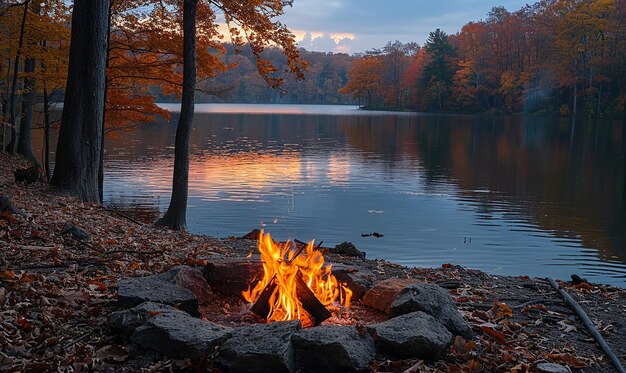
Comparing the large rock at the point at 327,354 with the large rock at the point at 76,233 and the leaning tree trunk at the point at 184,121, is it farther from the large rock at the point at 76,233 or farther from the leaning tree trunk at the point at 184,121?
the leaning tree trunk at the point at 184,121

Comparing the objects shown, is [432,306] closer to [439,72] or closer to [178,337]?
[178,337]

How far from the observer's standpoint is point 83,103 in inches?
449

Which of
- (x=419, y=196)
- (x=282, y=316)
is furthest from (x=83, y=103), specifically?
(x=419, y=196)

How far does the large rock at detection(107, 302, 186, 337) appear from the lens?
470 cm

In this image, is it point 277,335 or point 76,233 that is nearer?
point 277,335

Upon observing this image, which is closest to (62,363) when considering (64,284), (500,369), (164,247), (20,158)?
(64,284)

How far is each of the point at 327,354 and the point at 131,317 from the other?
1.55 meters

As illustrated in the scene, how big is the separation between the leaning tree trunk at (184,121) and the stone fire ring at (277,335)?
27.4 feet

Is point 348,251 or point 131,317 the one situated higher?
point 131,317

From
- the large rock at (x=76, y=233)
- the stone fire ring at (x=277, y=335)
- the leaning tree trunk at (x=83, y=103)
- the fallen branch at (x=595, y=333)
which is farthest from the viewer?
the leaning tree trunk at (x=83, y=103)

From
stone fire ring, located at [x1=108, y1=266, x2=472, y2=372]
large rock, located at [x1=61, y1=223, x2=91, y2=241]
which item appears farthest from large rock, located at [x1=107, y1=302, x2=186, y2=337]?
large rock, located at [x1=61, y1=223, x2=91, y2=241]

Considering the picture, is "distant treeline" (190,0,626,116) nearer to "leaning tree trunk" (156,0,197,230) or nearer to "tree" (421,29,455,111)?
"tree" (421,29,455,111)

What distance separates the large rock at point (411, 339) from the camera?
4758 millimetres

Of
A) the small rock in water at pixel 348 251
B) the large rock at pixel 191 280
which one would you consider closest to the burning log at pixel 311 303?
the large rock at pixel 191 280
